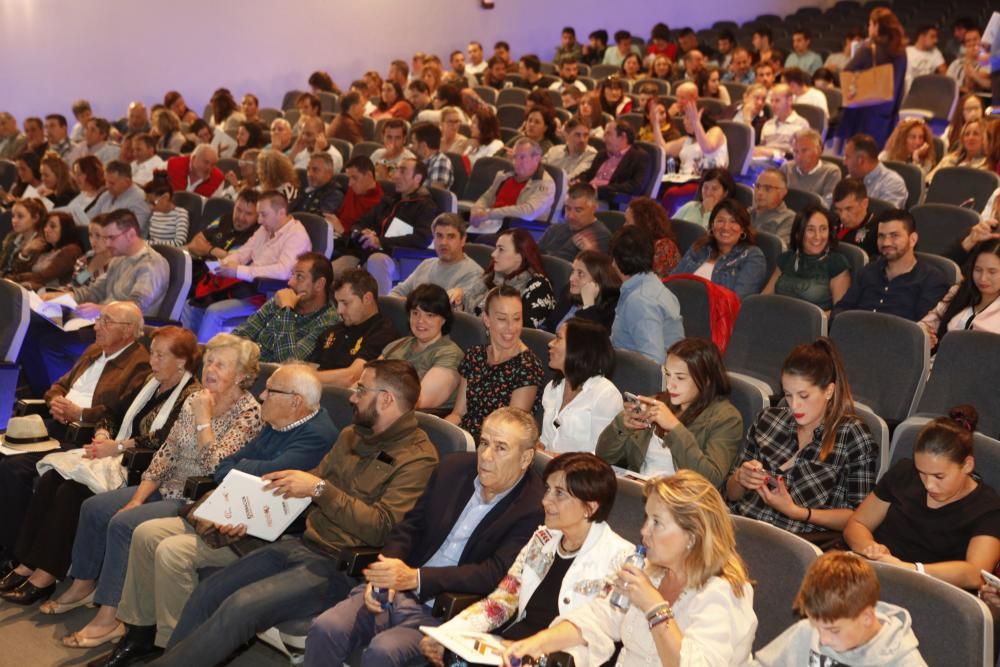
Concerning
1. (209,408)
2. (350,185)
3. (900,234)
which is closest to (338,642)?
(209,408)

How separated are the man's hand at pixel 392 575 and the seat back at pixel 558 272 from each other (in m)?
2.33

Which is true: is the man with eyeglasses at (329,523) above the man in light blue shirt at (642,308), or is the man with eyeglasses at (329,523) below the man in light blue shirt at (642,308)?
below

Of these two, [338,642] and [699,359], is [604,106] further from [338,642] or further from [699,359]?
[338,642]

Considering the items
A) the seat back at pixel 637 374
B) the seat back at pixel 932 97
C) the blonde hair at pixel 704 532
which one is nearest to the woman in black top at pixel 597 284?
the seat back at pixel 637 374

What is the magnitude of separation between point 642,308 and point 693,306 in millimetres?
510

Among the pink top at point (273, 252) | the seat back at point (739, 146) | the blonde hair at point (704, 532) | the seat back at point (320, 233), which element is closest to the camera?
the blonde hair at point (704, 532)

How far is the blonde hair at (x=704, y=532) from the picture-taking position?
266cm

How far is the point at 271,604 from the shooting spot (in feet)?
11.1

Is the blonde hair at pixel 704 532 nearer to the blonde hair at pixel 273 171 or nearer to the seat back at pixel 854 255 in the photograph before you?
the seat back at pixel 854 255

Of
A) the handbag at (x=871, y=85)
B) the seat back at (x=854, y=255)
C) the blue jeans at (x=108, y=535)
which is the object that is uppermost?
the handbag at (x=871, y=85)

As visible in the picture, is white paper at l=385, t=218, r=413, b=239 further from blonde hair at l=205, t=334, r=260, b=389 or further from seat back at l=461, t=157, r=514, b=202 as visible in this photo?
blonde hair at l=205, t=334, r=260, b=389

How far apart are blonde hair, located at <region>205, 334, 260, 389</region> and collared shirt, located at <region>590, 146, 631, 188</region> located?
3.67 meters

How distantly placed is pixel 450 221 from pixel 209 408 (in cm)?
179

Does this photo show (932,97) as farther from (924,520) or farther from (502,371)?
(924,520)
